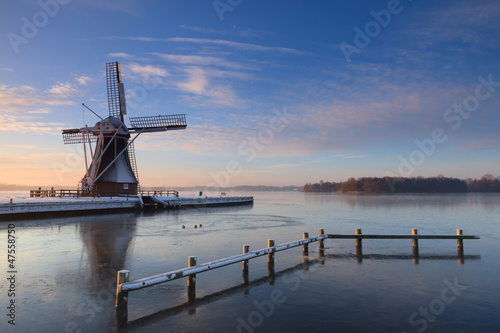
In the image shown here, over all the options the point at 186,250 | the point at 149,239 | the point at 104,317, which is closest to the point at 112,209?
the point at 149,239

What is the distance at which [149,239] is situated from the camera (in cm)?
2239

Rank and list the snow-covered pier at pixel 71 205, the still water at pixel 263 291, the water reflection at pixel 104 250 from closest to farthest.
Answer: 1. the still water at pixel 263 291
2. the water reflection at pixel 104 250
3. the snow-covered pier at pixel 71 205

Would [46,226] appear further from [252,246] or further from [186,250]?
[252,246]

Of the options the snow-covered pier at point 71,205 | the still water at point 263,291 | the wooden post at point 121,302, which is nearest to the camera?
the wooden post at point 121,302

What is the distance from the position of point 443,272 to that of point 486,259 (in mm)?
5315

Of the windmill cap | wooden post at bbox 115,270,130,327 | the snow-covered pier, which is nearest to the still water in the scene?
wooden post at bbox 115,270,130,327

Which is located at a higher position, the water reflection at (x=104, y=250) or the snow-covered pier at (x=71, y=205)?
the snow-covered pier at (x=71, y=205)

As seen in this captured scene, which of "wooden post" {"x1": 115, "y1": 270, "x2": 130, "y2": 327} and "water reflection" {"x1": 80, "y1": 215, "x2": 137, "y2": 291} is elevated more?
"wooden post" {"x1": 115, "y1": 270, "x2": 130, "y2": 327}

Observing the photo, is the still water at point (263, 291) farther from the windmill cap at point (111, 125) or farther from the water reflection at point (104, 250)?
the windmill cap at point (111, 125)

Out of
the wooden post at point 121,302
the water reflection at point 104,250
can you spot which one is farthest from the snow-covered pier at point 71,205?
the wooden post at point 121,302

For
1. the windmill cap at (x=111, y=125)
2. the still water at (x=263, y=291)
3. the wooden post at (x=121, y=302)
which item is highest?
the windmill cap at (x=111, y=125)

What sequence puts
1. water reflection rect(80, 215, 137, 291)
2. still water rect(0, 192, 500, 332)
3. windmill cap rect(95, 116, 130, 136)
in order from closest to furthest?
still water rect(0, 192, 500, 332) → water reflection rect(80, 215, 137, 291) → windmill cap rect(95, 116, 130, 136)

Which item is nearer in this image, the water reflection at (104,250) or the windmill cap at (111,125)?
the water reflection at (104,250)

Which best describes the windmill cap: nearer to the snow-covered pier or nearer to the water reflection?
the snow-covered pier
